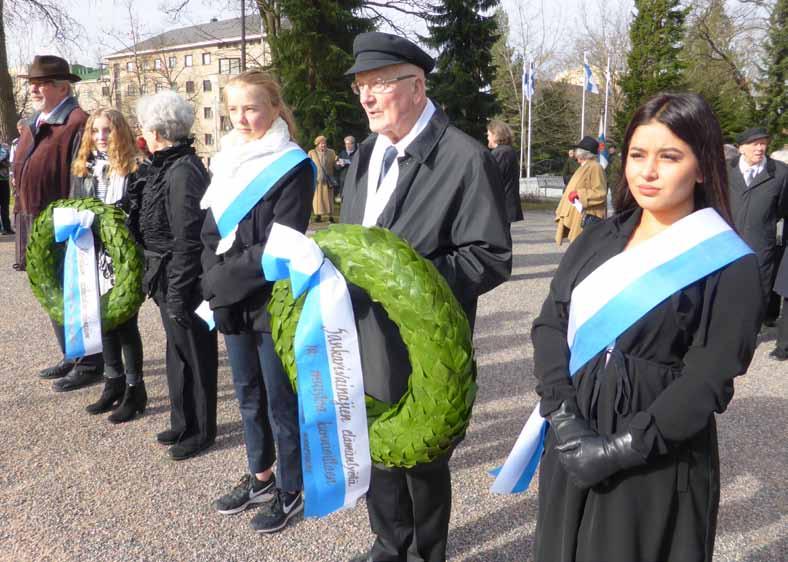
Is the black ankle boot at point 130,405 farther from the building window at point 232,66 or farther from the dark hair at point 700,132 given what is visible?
the building window at point 232,66

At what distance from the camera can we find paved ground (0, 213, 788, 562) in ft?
9.82

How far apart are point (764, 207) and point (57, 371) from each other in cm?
639

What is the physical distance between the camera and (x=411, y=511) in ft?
8.59

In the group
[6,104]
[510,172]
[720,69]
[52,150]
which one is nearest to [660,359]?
[52,150]

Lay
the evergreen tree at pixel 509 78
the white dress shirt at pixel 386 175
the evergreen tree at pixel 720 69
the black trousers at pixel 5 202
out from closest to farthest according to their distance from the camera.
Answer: the white dress shirt at pixel 386 175 → the black trousers at pixel 5 202 → the evergreen tree at pixel 720 69 → the evergreen tree at pixel 509 78

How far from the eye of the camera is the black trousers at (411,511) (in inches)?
98.2

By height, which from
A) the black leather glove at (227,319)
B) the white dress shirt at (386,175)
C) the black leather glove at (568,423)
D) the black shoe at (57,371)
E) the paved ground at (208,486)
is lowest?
the paved ground at (208,486)

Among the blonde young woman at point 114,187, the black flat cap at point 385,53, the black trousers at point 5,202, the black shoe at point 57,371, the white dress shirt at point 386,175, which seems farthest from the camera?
the black trousers at point 5,202

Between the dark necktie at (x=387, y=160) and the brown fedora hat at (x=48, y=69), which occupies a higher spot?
the brown fedora hat at (x=48, y=69)

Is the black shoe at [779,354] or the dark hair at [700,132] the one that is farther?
the black shoe at [779,354]

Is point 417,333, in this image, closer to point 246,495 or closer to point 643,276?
point 643,276

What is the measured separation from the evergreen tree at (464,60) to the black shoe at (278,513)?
67.9ft

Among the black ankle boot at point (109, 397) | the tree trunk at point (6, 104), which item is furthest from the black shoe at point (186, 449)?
the tree trunk at point (6, 104)

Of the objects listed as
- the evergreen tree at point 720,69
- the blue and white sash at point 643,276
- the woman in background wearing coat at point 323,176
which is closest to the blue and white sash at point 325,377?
the blue and white sash at point 643,276
